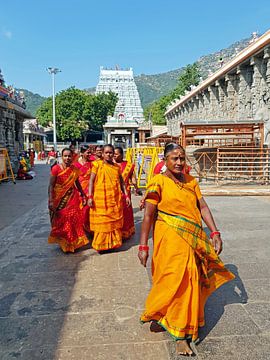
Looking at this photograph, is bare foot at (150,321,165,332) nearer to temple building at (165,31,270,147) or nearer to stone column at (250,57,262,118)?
temple building at (165,31,270,147)

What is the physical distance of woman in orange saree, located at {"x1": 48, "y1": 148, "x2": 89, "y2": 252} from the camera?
4418 millimetres

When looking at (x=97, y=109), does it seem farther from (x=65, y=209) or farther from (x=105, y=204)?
(x=105, y=204)

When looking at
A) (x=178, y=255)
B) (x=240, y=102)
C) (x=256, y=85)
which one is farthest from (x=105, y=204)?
(x=240, y=102)

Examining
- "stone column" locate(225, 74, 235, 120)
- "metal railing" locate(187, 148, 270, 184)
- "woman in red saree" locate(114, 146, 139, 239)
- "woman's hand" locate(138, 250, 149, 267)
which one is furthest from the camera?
"stone column" locate(225, 74, 235, 120)

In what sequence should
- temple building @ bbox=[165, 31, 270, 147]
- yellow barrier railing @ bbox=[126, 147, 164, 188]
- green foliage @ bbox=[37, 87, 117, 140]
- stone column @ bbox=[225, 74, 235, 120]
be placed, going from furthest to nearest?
green foliage @ bbox=[37, 87, 117, 140], stone column @ bbox=[225, 74, 235, 120], temple building @ bbox=[165, 31, 270, 147], yellow barrier railing @ bbox=[126, 147, 164, 188]

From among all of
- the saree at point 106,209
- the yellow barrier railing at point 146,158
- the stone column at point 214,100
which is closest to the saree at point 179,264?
the saree at point 106,209

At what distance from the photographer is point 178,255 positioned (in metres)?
2.24

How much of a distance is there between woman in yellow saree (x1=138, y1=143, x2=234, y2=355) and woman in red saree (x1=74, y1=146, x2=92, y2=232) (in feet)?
8.73

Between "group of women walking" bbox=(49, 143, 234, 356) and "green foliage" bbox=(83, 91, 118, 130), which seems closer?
"group of women walking" bbox=(49, 143, 234, 356)

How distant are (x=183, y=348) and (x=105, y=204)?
97.4 inches

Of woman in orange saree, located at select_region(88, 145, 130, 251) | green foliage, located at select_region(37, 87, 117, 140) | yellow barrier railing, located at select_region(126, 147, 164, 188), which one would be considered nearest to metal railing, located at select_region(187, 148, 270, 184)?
yellow barrier railing, located at select_region(126, 147, 164, 188)

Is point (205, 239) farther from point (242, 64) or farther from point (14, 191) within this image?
point (242, 64)

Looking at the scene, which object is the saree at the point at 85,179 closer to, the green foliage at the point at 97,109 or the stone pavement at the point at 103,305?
the stone pavement at the point at 103,305

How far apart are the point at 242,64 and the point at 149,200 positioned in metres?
13.7
